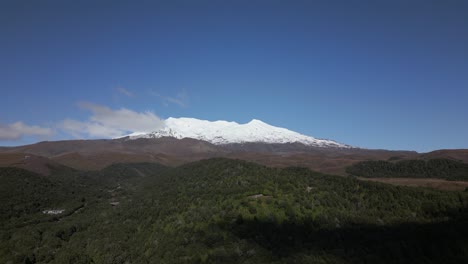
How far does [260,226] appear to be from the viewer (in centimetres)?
3331

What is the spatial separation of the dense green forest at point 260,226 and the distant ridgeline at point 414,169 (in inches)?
1466

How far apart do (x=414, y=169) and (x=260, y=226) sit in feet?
211

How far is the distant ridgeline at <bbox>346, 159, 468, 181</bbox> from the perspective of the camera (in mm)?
77125

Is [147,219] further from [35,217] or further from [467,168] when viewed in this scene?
[467,168]

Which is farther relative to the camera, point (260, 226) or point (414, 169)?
point (414, 169)

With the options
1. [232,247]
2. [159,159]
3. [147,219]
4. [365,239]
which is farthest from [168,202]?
[159,159]

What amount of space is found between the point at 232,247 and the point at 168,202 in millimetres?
24628

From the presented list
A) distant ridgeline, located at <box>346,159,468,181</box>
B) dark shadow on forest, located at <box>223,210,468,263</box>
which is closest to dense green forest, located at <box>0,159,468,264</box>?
dark shadow on forest, located at <box>223,210,468,263</box>

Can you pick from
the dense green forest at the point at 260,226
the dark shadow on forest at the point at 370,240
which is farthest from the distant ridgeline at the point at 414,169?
the dark shadow on forest at the point at 370,240

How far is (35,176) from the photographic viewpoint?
264 feet

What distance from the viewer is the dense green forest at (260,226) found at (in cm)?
2606

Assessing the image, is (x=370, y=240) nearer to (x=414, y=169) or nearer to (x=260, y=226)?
(x=260, y=226)

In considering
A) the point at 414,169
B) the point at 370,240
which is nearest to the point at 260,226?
the point at 370,240

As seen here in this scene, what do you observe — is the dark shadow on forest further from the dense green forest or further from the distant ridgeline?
the distant ridgeline
